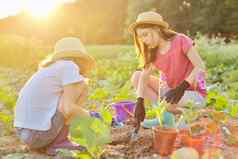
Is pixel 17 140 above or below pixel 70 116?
below

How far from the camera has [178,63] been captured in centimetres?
425

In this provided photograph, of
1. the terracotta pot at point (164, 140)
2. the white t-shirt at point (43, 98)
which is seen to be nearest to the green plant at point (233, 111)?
the terracotta pot at point (164, 140)

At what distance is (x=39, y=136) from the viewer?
10.9 feet

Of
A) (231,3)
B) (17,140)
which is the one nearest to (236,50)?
(17,140)

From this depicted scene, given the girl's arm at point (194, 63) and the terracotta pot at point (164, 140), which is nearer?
the terracotta pot at point (164, 140)

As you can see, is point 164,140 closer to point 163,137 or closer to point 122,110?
point 163,137

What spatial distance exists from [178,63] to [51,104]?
1320 mm

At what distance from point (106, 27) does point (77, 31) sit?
1306 mm

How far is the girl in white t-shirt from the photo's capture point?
3284 mm

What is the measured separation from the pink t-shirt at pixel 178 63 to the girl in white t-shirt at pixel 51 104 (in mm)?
1040

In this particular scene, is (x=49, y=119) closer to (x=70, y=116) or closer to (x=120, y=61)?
(x=70, y=116)

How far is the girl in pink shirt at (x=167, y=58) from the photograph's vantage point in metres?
4.05

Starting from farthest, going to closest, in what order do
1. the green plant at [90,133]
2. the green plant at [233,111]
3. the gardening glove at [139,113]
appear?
the green plant at [233,111]
the gardening glove at [139,113]
the green plant at [90,133]

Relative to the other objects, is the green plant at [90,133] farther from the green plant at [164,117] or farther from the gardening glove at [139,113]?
the gardening glove at [139,113]
